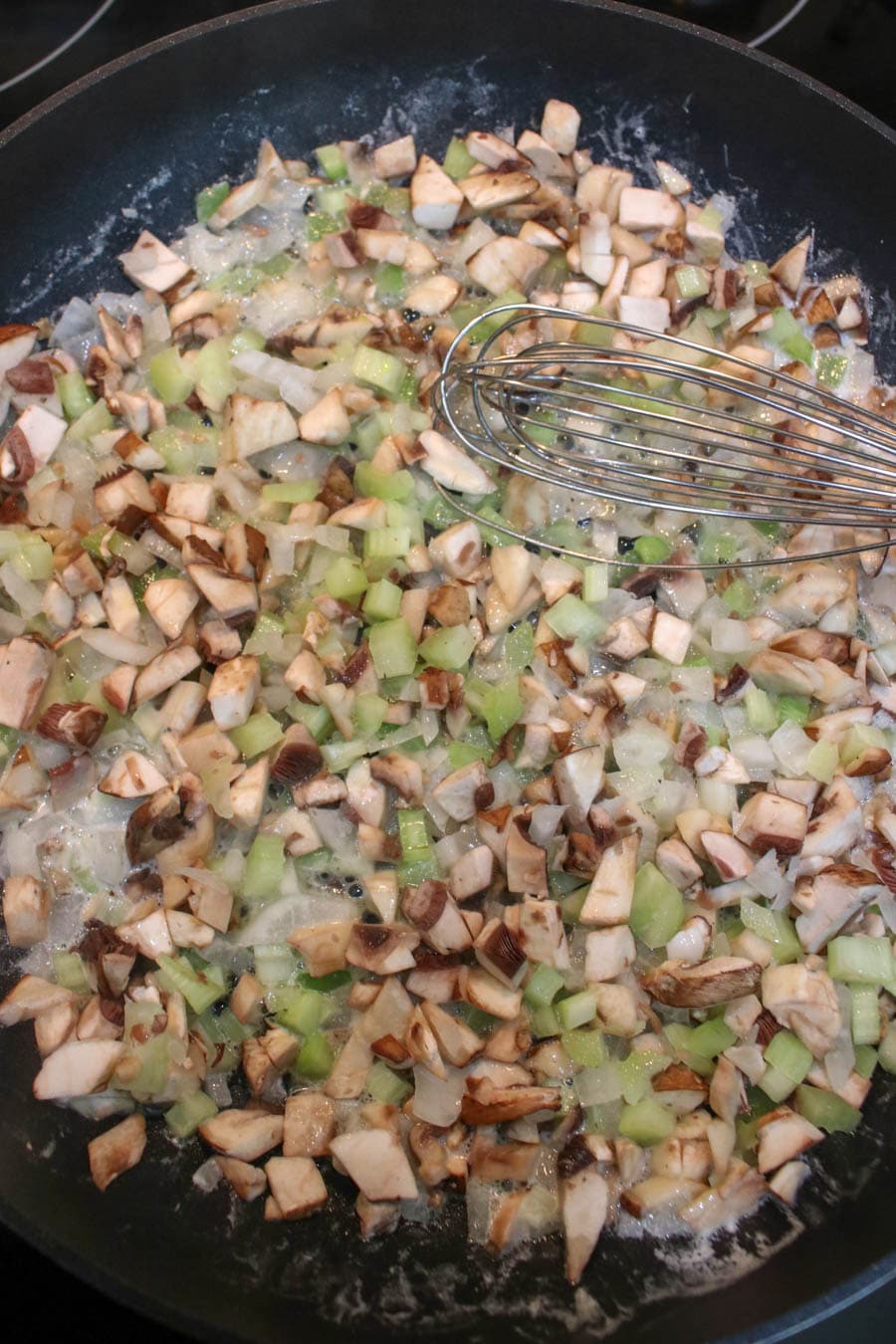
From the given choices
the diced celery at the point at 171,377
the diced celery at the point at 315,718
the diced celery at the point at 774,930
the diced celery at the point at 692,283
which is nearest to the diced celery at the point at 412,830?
the diced celery at the point at 315,718

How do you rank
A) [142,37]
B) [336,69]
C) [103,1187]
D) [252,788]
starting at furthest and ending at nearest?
[142,37]
[336,69]
[252,788]
[103,1187]

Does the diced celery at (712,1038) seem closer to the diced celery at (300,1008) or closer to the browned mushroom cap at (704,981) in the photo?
the browned mushroom cap at (704,981)

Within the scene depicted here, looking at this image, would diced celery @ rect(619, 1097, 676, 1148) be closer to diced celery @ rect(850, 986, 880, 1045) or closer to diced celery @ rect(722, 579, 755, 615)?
diced celery @ rect(850, 986, 880, 1045)

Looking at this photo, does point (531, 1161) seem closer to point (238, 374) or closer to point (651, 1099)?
point (651, 1099)

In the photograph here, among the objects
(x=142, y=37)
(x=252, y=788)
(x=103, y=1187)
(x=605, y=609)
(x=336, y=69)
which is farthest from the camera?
(x=142, y=37)

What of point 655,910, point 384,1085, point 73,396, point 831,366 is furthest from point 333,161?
point 384,1085

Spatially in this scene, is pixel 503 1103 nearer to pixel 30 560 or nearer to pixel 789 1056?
pixel 789 1056

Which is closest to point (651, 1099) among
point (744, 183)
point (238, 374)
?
point (238, 374)
